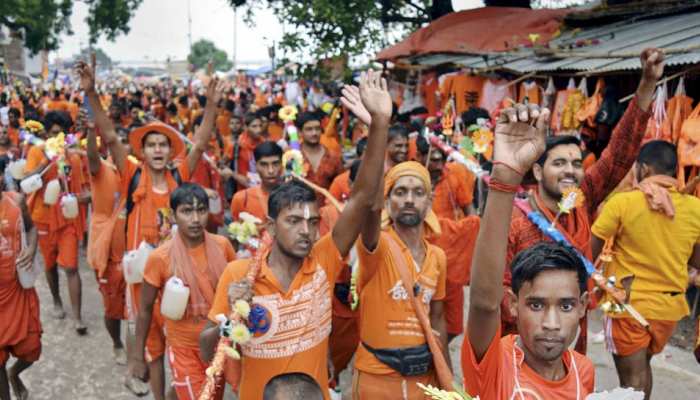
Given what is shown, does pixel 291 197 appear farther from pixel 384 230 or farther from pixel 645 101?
pixel 645 101

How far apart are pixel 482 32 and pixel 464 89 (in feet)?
4.25

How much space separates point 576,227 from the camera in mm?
3834

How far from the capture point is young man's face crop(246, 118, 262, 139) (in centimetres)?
871

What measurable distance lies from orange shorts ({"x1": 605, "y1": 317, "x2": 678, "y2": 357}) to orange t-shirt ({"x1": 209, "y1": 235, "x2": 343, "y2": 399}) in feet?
6.69

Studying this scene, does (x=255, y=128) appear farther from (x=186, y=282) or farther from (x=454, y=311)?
(x=186, y=282)

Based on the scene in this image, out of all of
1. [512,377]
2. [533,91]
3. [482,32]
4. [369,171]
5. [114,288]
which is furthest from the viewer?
Answer: [482,32]

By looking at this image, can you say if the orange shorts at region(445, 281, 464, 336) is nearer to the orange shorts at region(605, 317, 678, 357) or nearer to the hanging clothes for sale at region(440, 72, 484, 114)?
the orange shorts at region(605, 317, 678, 357)

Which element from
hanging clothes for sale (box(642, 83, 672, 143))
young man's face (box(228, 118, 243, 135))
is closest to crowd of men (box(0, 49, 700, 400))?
hanging clothes for sale (box(642, 83, 672, 143))

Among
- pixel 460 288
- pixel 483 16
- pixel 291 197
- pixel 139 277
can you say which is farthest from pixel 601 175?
pixel 483 16

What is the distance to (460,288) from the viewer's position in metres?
4.83

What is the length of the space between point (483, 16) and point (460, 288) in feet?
25.9

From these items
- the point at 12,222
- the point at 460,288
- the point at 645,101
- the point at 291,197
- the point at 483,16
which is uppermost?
the point at 483,16

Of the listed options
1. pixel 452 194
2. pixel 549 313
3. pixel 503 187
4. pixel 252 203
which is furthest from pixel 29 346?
pixel 503 187

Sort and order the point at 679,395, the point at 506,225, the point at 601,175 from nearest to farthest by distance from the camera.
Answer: the point at 506,225
the point at 601,175
the point at 679,395
